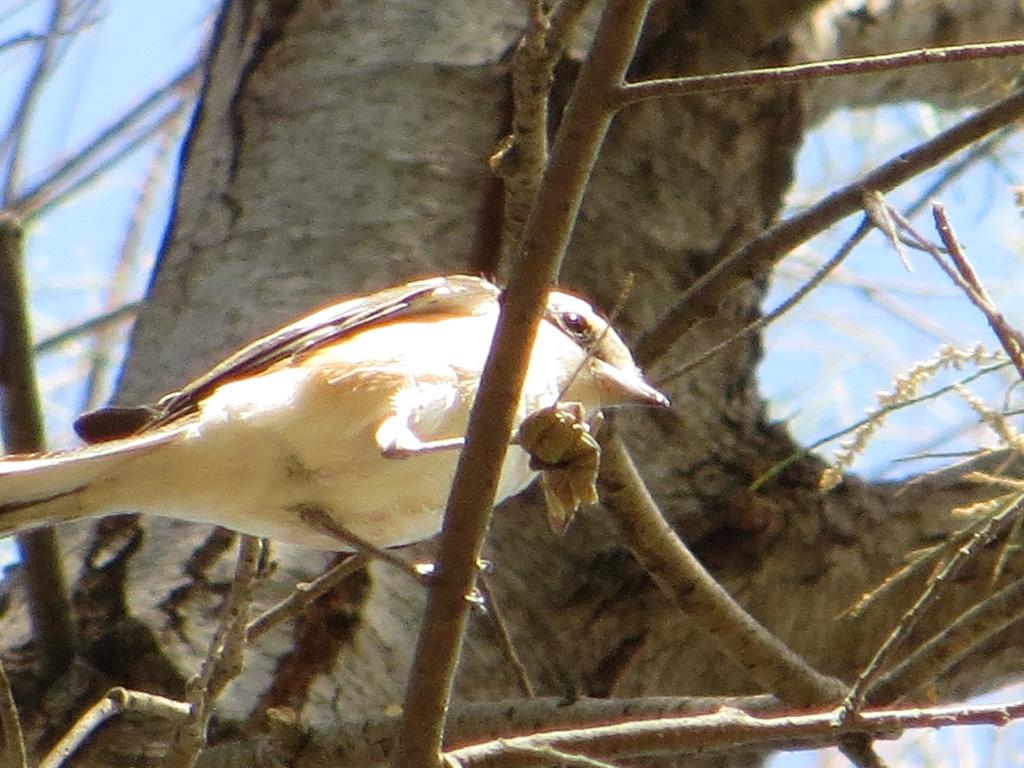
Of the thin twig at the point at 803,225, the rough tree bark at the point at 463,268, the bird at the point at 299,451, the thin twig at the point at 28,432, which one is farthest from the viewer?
the rough tree bark at the point at 463,268

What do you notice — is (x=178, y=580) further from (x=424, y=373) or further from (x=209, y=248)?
(x=209, y=248)

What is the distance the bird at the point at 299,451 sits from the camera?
1903mm

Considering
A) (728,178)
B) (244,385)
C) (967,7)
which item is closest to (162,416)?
(244,385)

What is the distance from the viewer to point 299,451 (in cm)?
194

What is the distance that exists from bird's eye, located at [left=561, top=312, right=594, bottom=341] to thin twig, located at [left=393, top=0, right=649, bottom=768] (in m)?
0.87

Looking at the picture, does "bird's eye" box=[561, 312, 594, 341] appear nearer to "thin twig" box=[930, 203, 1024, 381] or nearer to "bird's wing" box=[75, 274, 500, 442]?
"bird's wing" box=[75, 274, 500, 442]

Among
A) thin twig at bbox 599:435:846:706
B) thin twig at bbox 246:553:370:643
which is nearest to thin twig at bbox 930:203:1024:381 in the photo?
thin twig at bbox 599:435:846:706

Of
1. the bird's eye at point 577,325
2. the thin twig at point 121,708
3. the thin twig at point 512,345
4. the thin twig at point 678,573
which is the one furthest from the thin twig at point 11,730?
the bird's eye at point 577,325

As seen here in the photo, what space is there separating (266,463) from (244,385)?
0.12 meters

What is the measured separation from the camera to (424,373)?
1992 mm

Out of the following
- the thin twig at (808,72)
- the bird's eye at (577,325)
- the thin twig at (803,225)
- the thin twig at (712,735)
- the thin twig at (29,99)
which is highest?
the thin twig at (29,99)

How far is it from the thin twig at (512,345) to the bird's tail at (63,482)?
22.9 inches

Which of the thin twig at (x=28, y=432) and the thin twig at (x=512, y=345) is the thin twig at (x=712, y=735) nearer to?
the thin twig at (x=512, y=345)

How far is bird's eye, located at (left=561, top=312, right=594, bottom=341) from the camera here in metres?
2.28
